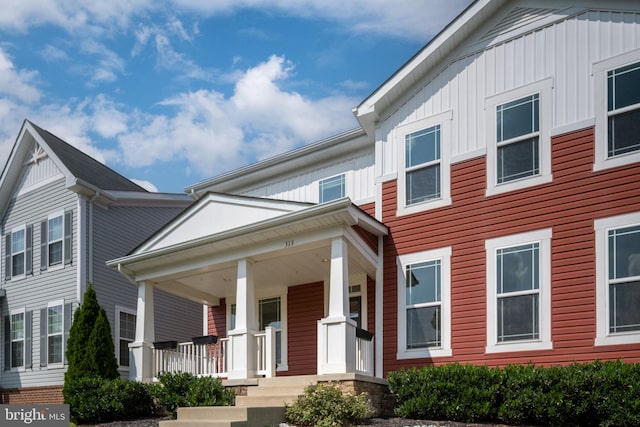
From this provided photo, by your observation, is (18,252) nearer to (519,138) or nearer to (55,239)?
(55,239)

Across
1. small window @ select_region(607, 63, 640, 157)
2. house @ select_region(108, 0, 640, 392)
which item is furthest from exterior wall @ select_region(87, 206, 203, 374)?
small window @ select_region(607, 63, 640, 157)

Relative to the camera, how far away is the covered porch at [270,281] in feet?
41.9

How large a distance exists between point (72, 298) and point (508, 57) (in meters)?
13.6

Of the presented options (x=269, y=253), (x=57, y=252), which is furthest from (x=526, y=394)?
(x=57, y=252)

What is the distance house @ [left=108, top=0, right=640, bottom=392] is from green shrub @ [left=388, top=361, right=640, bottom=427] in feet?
3.01

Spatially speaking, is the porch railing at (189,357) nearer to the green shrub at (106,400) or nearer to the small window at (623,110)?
the green shrub at (106,400)

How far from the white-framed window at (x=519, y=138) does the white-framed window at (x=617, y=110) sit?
87 centimetres

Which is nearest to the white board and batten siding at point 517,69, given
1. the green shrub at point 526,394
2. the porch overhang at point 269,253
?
the porch overhang at point 269,253

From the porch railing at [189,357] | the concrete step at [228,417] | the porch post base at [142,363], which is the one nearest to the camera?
the concrete step at [228,417]

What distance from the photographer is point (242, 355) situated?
44.3ft

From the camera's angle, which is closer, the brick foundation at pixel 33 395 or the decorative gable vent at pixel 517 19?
the decorative gable vent at pixel 517 19

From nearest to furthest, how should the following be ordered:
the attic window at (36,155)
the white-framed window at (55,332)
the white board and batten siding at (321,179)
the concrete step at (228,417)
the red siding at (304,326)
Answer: the concrete step at (228,417) → the white board and batten siding at (321,179) → the red siding at (304,326) → the white-framed window at (55,332) → the attic window at (36,155)

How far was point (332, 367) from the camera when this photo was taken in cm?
1225

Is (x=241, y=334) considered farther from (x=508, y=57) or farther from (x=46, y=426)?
(x=508, y=57)
